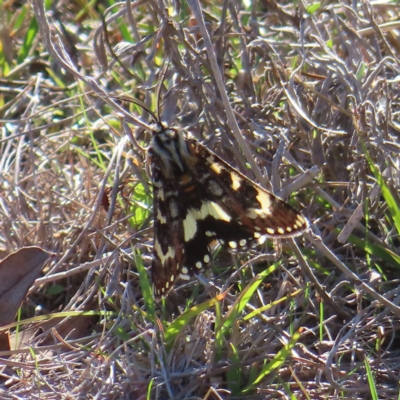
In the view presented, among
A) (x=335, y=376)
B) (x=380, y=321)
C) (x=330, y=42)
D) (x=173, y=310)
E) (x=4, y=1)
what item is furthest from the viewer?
(x=4, y=1)

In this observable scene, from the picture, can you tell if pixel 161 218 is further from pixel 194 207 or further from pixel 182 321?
pixel 182 321

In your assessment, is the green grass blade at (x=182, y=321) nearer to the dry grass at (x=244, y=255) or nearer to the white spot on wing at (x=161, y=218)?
the dry grass at (x=244, y=255)

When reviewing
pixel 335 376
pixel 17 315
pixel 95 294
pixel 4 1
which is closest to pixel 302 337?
pixel 335 376

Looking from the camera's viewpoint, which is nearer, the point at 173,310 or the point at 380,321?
the point at 380,321

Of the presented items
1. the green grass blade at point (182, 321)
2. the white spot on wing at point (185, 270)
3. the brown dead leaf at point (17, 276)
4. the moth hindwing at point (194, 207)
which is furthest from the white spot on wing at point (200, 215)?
the brown dead leaf at point (17, 276)

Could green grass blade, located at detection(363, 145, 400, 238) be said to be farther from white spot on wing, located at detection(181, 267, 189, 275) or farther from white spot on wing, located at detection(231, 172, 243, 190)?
white spot on wing, located at detection(181, 267, 189, 275)

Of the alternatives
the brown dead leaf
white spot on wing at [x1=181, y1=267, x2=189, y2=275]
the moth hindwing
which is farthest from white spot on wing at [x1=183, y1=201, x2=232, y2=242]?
the brown dead leaf

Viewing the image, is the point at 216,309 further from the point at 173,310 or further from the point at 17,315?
the point at 17,315
